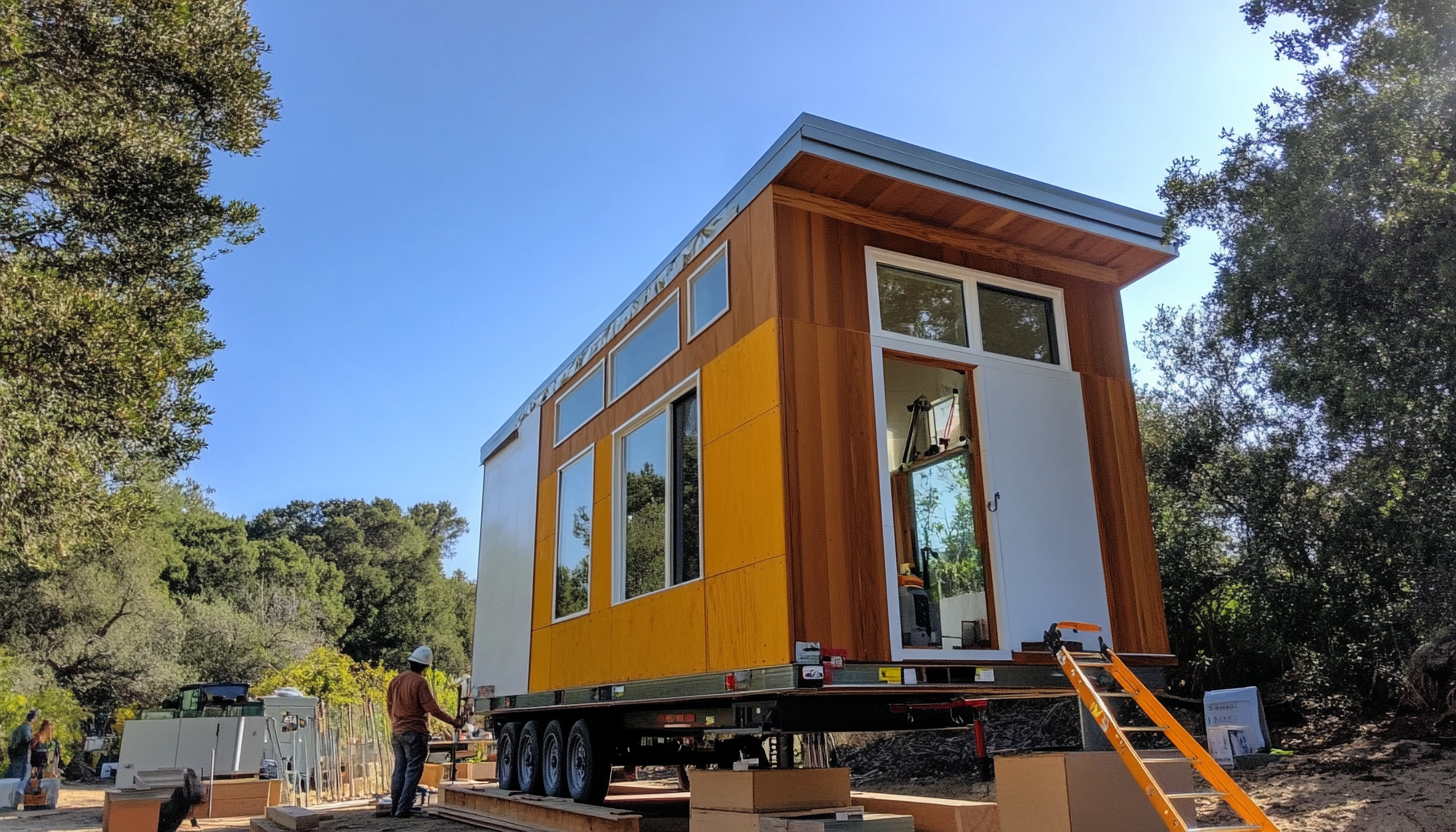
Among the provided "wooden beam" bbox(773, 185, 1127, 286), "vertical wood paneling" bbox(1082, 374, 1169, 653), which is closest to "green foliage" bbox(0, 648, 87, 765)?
"wooden beam" bbox(773, 185, 1127, 286)

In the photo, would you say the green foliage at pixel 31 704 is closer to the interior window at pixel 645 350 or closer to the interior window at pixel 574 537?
Answer: the interior window at pixel 574 537

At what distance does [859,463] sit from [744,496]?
→ 28.5 inches

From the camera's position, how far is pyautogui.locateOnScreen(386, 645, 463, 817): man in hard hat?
8.53m

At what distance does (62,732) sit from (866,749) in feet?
50.0

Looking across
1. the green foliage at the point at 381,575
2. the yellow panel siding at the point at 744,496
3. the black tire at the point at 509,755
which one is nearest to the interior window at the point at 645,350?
the yellow panel siding at the point at 744,496

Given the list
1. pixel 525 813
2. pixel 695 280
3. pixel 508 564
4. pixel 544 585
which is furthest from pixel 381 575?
pixel 695 280

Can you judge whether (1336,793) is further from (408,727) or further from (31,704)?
(31,704)

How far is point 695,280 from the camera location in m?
6.96

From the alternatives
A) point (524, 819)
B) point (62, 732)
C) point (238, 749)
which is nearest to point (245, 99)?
point (238, 749)

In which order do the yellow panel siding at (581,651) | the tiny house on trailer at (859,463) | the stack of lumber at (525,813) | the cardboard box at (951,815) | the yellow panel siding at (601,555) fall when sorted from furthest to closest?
1. the yellow panel siding at (601,555)
2. the yellow panel siding at (581,651)
3. the stack of lumber at (525,813)
4. the cardboard box at (951,815)
5. the tiny house on trailer at (859,463)

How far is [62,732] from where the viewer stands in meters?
17.9

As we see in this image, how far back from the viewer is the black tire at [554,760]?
8.41 metres

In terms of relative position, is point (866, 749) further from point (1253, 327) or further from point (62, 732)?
point (62, 732)

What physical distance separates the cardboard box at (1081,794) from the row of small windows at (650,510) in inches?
94.2
